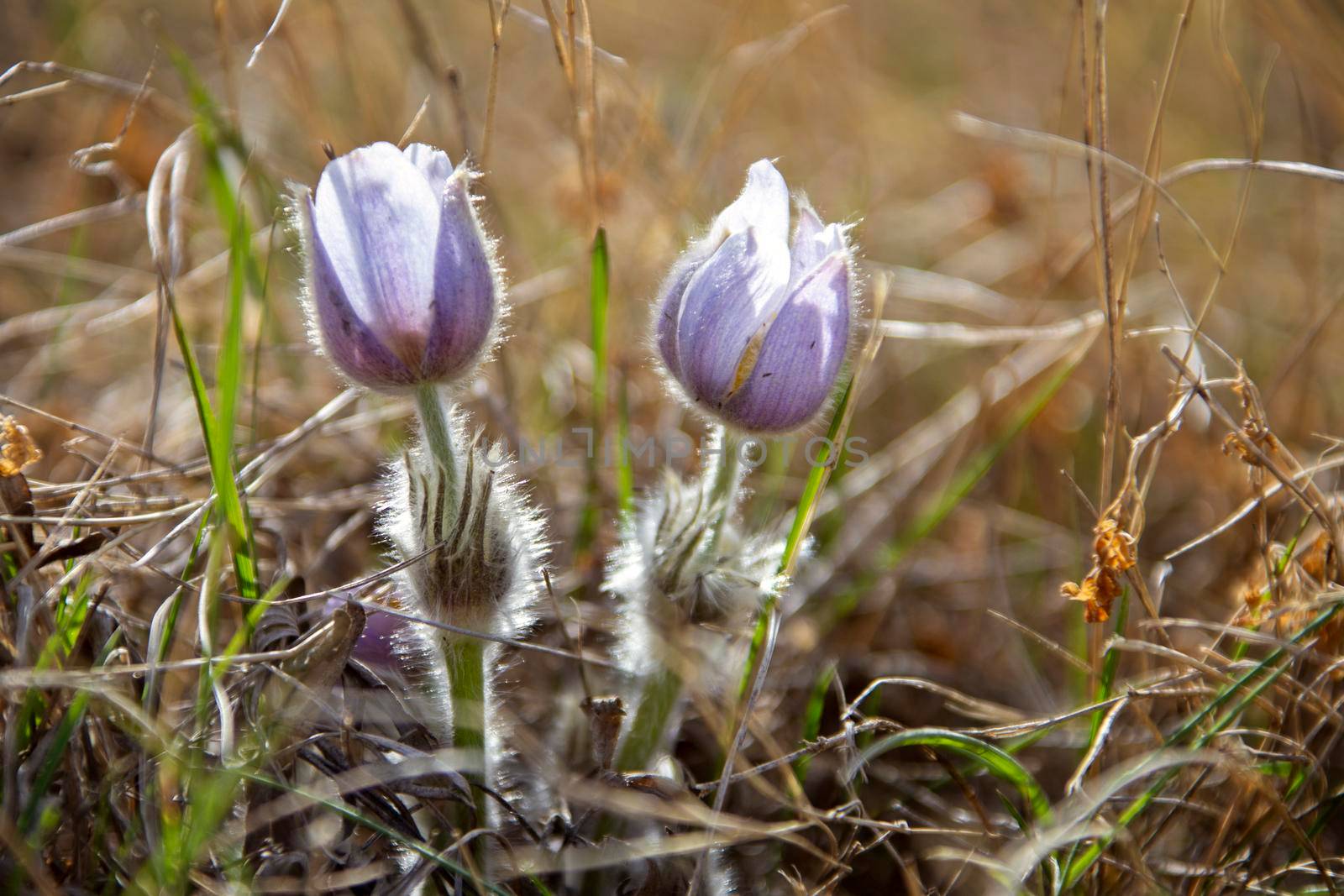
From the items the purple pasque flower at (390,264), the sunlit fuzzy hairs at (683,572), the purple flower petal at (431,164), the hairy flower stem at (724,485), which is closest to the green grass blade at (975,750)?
the sunlit fuzzy hairs at (683,572)

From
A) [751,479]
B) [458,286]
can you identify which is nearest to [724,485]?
[458,286]

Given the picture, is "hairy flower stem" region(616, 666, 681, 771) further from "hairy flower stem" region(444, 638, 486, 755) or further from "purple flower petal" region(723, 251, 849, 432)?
"purple flower petal" region(723, 251, 849, 432)

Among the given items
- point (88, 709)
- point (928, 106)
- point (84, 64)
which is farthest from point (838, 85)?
point (88, 709)

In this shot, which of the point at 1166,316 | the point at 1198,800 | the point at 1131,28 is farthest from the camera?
the point at 1131,28

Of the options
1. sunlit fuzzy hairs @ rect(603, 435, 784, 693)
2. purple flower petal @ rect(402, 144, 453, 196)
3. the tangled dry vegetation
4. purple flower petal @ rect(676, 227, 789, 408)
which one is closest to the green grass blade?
the tangled dry vegetation

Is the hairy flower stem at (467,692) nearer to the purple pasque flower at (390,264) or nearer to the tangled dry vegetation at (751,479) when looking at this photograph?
the tangled dry vegetation at (751,479)

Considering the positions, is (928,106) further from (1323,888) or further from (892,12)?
(1323,888)
